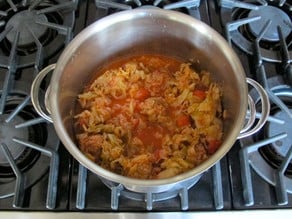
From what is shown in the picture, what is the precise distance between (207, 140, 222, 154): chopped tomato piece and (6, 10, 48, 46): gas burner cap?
0.42 metres

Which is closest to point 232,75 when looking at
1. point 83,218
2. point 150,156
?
point 150,156

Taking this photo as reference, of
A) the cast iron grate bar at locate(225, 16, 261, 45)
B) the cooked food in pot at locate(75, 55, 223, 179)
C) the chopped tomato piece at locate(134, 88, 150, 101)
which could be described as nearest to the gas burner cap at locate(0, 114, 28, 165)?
the cooked food in pot at locate(75, 55, 223, 179)

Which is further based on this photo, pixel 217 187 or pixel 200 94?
pixel 200 94

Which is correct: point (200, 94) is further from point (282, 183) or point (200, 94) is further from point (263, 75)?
point (282, 183)

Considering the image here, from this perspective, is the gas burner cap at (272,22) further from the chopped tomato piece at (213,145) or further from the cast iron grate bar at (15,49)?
the cast iron grate bar at (15,49)

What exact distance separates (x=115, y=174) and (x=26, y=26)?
0.43 m

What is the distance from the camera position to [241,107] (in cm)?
72

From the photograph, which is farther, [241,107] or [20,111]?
[20,111]

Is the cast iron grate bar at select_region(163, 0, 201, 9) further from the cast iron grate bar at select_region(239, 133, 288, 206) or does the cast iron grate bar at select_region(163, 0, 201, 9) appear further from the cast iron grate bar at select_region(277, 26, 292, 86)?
the cast iron grate bar at select_region(239, 133, 288, 206)

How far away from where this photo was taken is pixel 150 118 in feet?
2.77

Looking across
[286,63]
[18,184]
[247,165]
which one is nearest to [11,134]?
[18,184]

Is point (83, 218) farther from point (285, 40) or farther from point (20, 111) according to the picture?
point (285, 40)

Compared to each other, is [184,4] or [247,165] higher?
[184,4]

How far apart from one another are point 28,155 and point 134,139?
0.20 m
